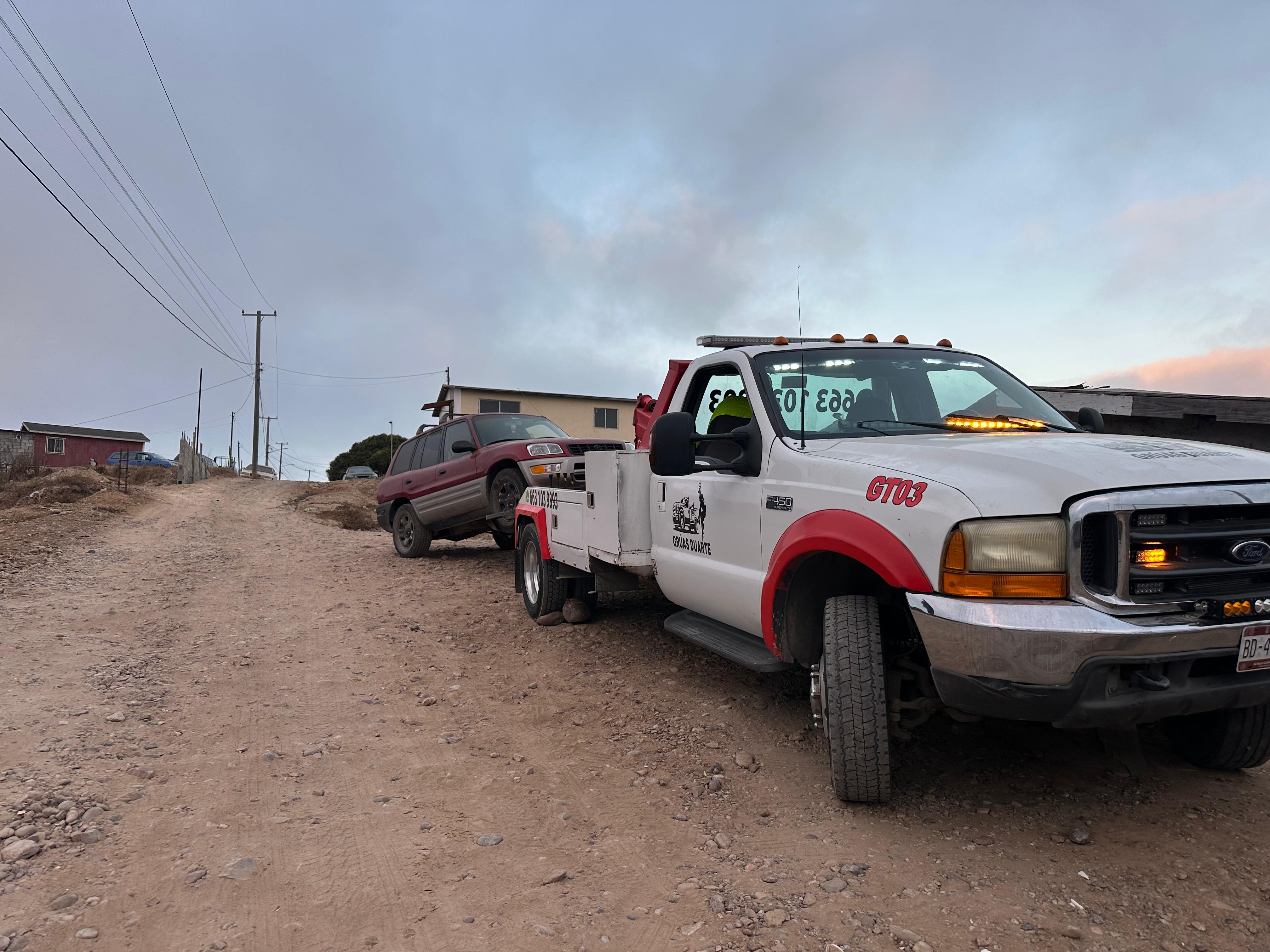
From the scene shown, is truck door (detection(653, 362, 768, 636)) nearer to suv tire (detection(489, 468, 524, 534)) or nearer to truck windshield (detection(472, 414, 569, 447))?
suv tire (detection(489, 468, 524, 534))

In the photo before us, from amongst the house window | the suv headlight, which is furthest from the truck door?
the house window

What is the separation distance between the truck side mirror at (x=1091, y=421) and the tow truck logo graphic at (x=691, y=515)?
2.19m

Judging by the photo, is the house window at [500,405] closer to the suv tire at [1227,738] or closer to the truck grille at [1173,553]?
the suv tire at [1227,738]

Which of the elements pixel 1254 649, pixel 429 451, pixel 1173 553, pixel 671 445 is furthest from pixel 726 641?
pixel 429 451

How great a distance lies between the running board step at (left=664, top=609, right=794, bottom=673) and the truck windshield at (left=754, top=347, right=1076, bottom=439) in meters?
1.11

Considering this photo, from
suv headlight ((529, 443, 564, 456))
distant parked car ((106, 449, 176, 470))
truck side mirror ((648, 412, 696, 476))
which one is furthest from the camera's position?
distant parked car ((106, 449, 176, 470))

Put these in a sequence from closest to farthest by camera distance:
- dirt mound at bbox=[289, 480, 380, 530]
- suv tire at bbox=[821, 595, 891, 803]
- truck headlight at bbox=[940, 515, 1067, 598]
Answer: truck headlight at bbox=[940, 515, 1067, 598]
suv tire at bbox=[821, 595, 891, 803]
dirt mound at bbox=[289, 480, 380, 530]

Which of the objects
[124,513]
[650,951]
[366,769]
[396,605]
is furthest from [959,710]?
[124,513]

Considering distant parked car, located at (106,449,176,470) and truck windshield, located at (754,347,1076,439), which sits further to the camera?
distant parked car, located at (106,449,176,470)

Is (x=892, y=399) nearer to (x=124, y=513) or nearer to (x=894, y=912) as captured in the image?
(x=894, y=912)

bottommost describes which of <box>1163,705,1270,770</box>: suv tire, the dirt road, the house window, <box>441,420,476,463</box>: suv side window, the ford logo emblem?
the dirt road

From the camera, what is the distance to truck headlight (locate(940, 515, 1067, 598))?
8.98 ft

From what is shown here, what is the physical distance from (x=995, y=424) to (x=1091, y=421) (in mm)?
1136

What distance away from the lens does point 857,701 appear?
320cm
